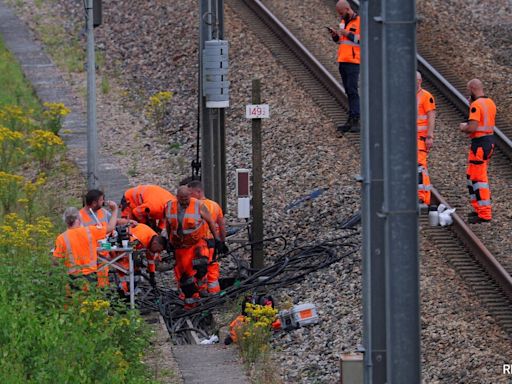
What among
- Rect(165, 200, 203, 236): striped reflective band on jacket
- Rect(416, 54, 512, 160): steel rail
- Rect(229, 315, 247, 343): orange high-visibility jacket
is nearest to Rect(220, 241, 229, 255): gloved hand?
Rect(165, 200, 203, 236): striped reflective band on jacket

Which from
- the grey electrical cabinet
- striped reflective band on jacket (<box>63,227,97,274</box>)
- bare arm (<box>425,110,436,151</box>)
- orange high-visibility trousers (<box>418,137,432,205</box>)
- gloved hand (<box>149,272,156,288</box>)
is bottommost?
gloved hand (<box>149,272,156,288</box>)

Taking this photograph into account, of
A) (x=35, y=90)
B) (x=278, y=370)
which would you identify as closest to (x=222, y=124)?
(x=278, y=370)

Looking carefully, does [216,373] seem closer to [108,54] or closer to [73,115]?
[73,115]

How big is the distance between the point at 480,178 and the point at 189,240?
3.20 metres

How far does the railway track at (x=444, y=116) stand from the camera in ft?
43.4

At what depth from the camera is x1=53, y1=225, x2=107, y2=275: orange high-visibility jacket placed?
42.2 feet

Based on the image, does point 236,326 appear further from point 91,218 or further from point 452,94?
point 452,94

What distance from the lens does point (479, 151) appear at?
15.0 m

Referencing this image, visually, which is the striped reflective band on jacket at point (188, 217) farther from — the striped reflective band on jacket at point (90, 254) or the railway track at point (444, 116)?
the railway track at point (444, 116)

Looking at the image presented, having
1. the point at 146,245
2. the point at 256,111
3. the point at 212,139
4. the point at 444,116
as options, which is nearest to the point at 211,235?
the point at 146,245

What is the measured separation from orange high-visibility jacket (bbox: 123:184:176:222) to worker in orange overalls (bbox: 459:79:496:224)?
130 inches

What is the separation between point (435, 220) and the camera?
1164 cm

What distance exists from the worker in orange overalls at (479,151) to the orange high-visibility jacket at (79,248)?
433 centimetres

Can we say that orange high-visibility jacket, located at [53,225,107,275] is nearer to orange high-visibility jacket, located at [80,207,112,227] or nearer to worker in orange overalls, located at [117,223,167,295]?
orange high-visibility jacket, located at [80,207,112,227]
